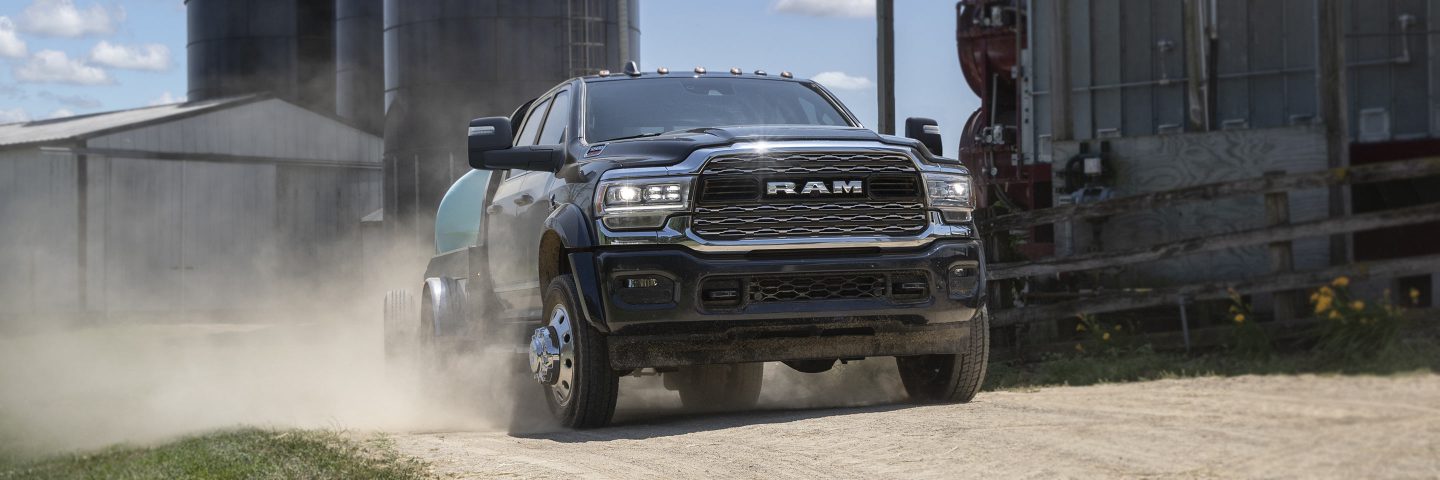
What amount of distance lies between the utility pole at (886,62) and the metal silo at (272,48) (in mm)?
27952

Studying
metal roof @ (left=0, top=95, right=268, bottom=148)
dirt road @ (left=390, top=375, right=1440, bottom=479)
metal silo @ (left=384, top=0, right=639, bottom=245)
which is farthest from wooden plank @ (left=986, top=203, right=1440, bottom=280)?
metal roof @ (left=0, top=95, right=268, bottom=148)

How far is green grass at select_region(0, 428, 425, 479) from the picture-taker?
704cm

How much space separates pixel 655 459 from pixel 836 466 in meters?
0.88

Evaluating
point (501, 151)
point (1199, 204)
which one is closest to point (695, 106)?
point (501, 151)

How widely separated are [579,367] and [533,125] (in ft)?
9.42

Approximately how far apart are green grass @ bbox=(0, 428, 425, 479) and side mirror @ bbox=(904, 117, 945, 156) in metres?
3.45

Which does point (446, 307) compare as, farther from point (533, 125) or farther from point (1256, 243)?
point (1256, 243)

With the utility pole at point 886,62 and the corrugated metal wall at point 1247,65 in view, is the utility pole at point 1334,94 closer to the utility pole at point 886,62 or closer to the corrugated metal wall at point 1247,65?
the corrugated metal wall at point 1247,65

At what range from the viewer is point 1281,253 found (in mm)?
10539

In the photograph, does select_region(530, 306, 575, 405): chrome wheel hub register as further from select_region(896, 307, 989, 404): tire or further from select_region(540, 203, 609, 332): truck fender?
select_region(896, 307, 989, 404): tire

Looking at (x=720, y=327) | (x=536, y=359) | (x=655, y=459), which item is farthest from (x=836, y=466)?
(x=536, y=359)

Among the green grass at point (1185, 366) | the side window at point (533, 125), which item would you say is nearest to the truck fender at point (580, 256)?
the side window at point (533, 125)

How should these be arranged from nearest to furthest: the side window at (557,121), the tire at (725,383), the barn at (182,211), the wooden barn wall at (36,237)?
the side window at (557,121) < the tire at (725,383) < the wooden barn wall at (36,237) < the barn at (182,211)

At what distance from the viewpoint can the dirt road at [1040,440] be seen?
580 cm
